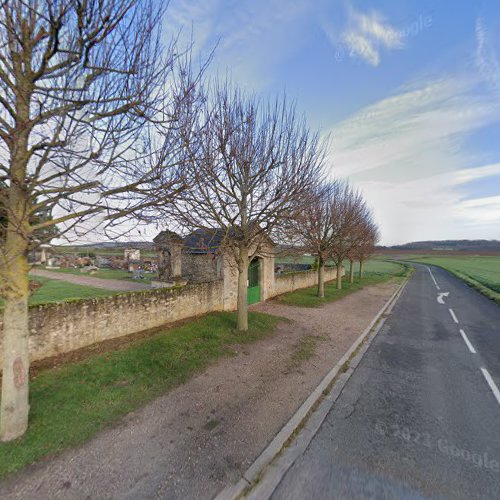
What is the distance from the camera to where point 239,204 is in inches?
293

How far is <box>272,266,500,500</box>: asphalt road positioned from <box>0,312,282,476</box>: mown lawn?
2761mm

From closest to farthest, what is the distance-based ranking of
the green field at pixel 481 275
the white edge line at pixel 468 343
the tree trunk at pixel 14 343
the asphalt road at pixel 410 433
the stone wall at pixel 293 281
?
the asphalt road at pixel 410 433 < the tree trunk at pixel 14 343 < the white edge line at pixel 468 343 < the stone wall at pixel 293 281 < the green field at pixel 481 275

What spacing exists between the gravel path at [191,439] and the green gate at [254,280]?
6382mm

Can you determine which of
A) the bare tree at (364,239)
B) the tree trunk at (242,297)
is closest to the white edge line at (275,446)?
the tree trunk at (242,297)

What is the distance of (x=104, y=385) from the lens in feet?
15.0

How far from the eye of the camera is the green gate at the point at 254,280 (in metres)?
12.8

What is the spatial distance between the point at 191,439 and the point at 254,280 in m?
A: 10.2

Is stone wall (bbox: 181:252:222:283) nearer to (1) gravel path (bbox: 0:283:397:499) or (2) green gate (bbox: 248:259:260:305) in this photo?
(2) green gate (bbox: 248:259:260:305)

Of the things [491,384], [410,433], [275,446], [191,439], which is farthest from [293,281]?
[191,439]

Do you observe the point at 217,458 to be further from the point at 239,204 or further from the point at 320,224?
the point at 320,224

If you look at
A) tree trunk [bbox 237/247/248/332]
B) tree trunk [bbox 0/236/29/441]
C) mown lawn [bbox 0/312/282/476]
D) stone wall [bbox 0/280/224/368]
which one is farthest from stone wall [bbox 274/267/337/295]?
tree trunk [bbox 0/236/29/441]

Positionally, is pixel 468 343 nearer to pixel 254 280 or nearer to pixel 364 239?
pixel 254 280

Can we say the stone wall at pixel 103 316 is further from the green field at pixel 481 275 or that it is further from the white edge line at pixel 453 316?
the green field at pixel 481 275

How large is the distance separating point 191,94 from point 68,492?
5916 mm
